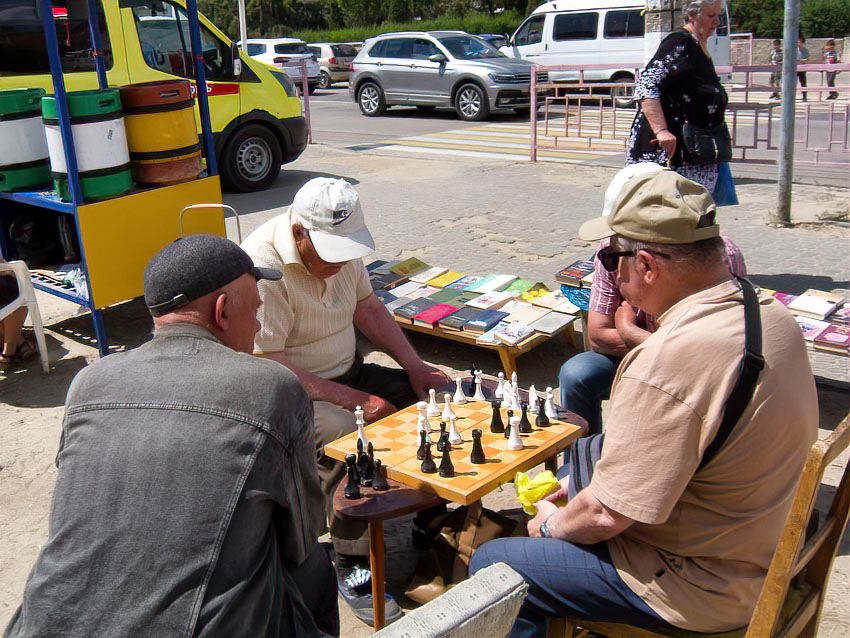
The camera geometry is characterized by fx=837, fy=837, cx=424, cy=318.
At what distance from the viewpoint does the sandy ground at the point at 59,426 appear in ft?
10.4

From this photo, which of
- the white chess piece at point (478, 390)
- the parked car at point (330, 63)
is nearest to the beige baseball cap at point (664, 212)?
the white chess piece at point (478, 390)

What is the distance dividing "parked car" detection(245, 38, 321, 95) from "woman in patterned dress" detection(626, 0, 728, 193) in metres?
19.7

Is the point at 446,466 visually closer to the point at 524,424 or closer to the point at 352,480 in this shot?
the point at 352,480

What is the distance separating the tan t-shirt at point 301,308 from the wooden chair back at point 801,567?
1570mm

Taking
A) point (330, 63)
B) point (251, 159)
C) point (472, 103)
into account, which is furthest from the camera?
point (330, 63)

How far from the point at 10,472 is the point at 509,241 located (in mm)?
4889

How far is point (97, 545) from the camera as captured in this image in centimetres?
170

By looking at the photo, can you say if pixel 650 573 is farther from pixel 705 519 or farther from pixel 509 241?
pixel 509 241

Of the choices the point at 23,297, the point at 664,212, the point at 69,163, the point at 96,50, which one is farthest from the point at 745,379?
the point at 96,50

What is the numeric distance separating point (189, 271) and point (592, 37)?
17.0 m

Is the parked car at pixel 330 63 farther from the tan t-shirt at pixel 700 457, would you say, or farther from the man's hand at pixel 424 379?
the tan t-shirt at pixel 700 457

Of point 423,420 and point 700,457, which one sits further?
point 423,420

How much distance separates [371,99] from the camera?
1853cm

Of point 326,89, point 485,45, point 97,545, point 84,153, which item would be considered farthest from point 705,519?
point 326,89
